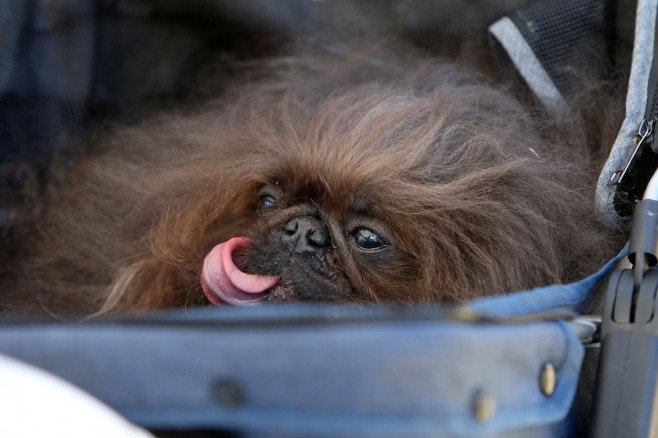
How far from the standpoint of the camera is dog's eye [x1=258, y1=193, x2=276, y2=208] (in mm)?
998

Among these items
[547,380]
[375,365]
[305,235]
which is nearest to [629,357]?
[547,380]

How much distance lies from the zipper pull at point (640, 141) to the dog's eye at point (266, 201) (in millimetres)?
431

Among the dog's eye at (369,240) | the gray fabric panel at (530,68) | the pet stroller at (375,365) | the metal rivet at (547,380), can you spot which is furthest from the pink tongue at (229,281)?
the gray fabric panel at (530,68)

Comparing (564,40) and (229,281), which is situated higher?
(564,40)

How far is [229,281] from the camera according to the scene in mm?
909

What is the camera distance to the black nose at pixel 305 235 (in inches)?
35.7

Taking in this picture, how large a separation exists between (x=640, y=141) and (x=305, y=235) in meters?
0.42

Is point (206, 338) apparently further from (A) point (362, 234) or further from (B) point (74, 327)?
(A) point (362, 234)

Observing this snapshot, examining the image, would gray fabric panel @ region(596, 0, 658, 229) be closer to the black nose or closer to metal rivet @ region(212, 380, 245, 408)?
the black nose

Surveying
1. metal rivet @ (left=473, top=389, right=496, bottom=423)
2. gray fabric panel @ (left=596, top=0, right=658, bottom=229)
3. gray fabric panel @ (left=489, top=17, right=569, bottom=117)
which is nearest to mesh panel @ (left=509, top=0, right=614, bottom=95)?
gray fabric panel @ (left=489, top=17, right=569, bottom=117)

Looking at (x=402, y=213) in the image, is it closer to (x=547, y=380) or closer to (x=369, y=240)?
(x=369, y=240)

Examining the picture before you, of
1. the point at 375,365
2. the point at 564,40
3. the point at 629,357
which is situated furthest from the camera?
the point at 564,40

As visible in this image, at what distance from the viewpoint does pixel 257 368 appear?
52cm

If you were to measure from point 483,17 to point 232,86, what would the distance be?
0.47m
